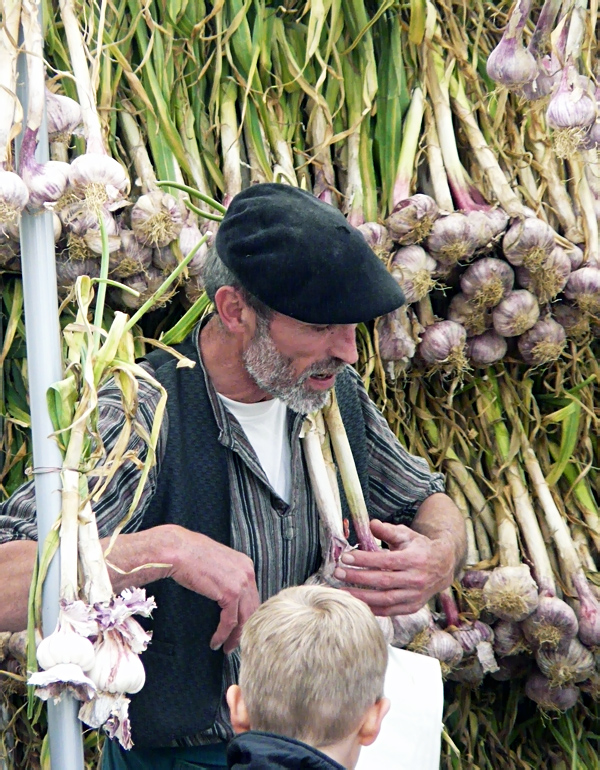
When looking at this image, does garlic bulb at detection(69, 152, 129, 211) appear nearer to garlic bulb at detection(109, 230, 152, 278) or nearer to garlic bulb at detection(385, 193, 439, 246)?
garlic bulb at detection(109, 230, 152, 278)

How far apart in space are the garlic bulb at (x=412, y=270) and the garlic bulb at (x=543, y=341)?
25 cm

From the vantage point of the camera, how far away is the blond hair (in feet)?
3.36

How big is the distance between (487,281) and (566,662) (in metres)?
0.69

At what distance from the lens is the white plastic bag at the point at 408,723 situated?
1.31 m

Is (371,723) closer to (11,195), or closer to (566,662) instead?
(11,195)

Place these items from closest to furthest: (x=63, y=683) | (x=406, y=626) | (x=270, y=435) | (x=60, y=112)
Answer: (x=63, y=683) → (x=60, y=112) → (x=270, y=435) → (x=406, y=626)

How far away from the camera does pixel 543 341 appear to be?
6.43ft

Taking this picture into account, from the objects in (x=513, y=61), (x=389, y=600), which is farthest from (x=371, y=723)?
(x=513, y=61)

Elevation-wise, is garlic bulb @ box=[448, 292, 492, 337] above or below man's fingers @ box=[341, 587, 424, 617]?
above

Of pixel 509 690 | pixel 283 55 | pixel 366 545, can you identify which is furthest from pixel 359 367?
pixel 509 690

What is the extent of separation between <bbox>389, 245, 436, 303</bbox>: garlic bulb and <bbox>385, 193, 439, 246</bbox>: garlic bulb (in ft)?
0.07

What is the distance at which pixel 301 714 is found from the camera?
1.02 m

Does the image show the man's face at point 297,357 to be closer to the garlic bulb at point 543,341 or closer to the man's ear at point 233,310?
the man's ear at point 233,310

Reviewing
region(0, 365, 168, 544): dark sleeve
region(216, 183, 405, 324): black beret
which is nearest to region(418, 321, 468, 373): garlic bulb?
region(216, 183, 405, 324): black beret
